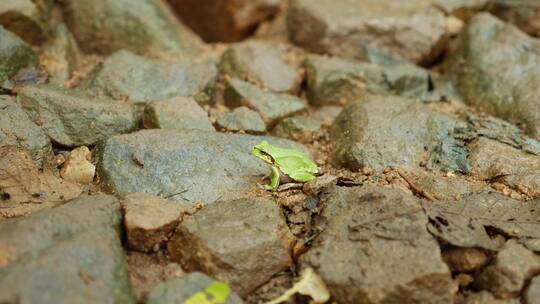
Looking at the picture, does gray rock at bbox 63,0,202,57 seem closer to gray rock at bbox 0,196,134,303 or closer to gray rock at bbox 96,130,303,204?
gray rock at bbox 96,130,303,204

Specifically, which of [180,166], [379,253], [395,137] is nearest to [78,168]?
[180,166]

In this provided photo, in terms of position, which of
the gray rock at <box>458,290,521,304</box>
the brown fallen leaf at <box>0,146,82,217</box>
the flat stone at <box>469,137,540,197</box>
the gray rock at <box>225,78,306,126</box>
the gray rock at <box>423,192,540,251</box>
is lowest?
the brown fallen leaf at <box>0,146,82,217</box>

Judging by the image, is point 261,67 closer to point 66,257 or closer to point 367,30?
point 367,30

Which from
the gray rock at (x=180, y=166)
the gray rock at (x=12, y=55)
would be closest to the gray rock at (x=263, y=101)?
the gray rock at (x=180, y=166)

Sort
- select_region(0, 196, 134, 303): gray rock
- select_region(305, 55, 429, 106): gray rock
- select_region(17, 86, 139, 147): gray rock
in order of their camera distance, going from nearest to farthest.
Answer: select_region(0, 196, 134, 303): gray rock
select_region(17, 86, 139, 147): gray rock
select_region(305, 55, 429, 106): gray rock

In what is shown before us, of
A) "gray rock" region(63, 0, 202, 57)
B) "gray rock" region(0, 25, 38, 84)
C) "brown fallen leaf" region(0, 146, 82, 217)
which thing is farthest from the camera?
"gray rock" region(63, 0, 202, 57)

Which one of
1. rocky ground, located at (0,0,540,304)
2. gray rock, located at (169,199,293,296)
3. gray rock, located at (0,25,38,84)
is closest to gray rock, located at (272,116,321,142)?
rocky ground, located at (0,0,540,304)

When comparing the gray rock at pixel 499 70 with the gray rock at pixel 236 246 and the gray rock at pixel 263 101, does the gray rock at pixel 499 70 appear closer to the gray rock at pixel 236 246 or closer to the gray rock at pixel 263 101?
the gray rock at pixel 263 101

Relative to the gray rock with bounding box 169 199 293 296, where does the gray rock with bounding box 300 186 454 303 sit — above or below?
above
